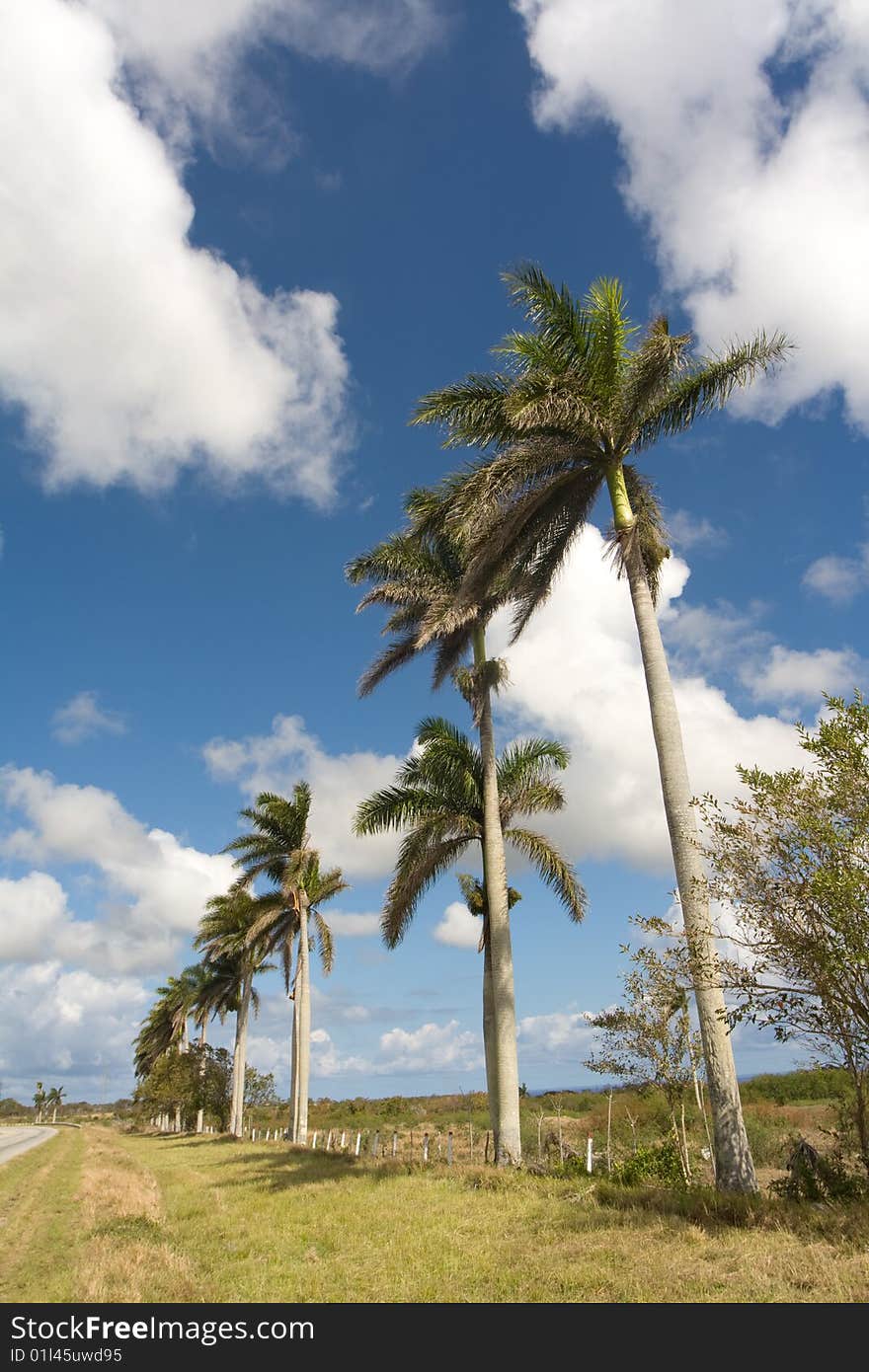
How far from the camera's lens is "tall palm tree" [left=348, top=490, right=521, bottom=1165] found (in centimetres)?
1853

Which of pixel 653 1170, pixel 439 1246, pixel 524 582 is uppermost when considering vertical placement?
pixel 524 582

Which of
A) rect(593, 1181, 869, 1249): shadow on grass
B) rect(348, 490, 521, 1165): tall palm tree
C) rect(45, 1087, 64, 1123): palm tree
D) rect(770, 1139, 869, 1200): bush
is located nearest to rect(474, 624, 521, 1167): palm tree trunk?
rect(348, 490, 521, 1165): tall palm tree

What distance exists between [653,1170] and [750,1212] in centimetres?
726

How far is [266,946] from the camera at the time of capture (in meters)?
40.0

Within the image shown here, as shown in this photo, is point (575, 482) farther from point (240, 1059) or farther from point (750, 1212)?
point (240, 1059)

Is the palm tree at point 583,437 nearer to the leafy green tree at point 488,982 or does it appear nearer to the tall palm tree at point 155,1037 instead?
the leafy green tree at point 488,982

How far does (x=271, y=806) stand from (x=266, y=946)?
8.15m

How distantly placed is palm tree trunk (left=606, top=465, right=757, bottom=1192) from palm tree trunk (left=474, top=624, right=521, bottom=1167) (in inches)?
272

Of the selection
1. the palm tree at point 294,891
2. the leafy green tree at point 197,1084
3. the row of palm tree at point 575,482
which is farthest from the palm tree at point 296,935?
the leafy green tree at point 197,1084

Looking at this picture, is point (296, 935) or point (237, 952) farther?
point (237, 952)

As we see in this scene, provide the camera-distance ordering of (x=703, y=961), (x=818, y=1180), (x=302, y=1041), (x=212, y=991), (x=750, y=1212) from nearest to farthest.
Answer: (x=750, y=1212) → (x=818, y=1180) → (x=703, y=961) → (x=302, y=1041) → (x=212, y=991)

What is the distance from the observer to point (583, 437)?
51.5 feet

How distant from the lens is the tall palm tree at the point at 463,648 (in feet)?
60.8

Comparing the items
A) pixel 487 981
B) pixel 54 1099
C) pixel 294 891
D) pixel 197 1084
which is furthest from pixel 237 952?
pixel 54 1099
